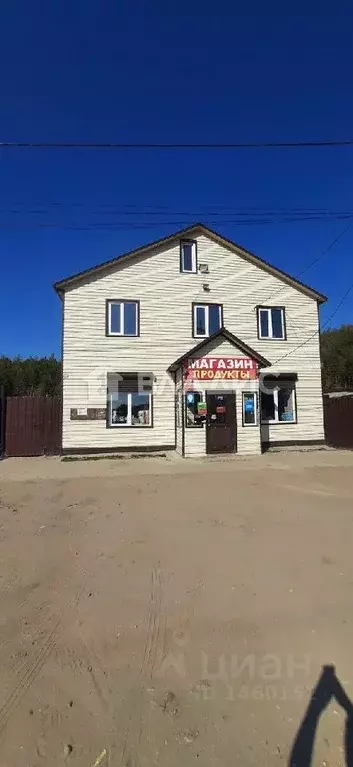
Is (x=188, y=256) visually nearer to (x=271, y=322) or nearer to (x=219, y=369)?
(x=271, y=322)

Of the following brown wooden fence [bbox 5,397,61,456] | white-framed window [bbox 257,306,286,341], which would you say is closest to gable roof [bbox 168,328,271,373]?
white-framed window [bbox 257,306,286,341]

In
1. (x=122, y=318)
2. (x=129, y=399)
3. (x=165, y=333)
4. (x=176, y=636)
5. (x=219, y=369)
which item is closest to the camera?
(x=176, y=636)

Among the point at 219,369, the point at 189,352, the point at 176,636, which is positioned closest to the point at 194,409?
the point at 219,369

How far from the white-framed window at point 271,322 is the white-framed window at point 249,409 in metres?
3.69

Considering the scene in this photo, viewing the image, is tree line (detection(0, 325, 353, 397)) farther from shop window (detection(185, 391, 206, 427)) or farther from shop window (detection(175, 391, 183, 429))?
shop window (detection(185, 391, 206, 427))

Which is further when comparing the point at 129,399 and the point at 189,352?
the point at 129,399

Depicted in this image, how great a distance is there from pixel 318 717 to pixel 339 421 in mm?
16799

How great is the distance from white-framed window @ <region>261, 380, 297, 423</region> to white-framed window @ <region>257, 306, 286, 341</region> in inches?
85.0

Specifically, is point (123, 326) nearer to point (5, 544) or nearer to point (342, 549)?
point (5, 544)

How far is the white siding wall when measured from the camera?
664 inches

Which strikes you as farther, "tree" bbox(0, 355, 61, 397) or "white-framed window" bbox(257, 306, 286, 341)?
"tree" bbox(0, 355, 61, 397)

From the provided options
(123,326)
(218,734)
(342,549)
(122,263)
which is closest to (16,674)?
(218,734)

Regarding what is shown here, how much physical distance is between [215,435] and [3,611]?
12.3m

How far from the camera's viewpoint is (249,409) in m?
16.4
